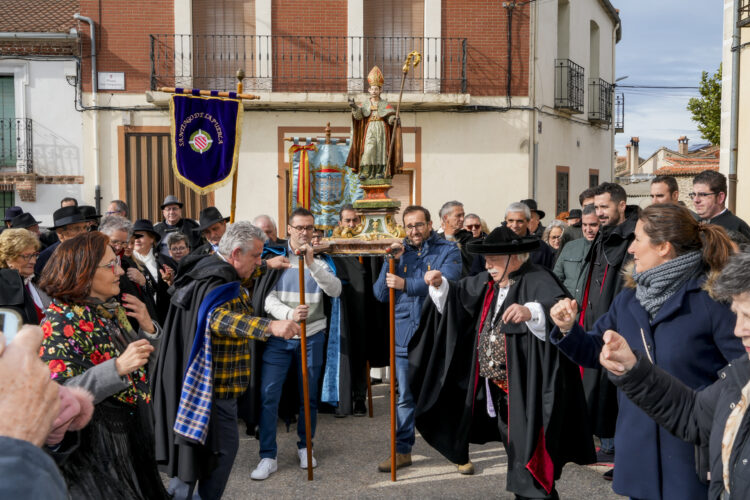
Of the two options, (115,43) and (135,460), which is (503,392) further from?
(115,43)

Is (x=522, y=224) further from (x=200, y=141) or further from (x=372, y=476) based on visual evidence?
(x=200, y=141)

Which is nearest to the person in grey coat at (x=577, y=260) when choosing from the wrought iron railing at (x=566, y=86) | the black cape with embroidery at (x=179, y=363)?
the black cape with embroidery at (x=179, y=363)

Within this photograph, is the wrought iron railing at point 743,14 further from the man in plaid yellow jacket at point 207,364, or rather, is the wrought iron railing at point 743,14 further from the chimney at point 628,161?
the chimney at point 628,161

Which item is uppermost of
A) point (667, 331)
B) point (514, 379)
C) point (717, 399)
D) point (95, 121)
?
point (95, 121)

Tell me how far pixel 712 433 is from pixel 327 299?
3985 mm

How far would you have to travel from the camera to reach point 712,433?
239cm

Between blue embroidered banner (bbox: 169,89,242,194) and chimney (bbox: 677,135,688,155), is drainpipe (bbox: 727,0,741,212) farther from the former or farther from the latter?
chimney (bbox: 677,135,688,155)

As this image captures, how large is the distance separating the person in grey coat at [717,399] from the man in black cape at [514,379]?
52.7 inches

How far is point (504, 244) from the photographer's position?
Answer: 14.2 feet

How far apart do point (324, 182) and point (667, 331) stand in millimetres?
5299

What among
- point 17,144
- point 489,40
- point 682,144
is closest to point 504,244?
point 489,40

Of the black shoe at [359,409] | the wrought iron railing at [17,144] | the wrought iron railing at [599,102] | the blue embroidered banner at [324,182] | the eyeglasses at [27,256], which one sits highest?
the wrought iron railing at [599,102]

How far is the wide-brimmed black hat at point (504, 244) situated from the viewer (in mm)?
4332

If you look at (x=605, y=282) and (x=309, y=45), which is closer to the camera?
(x=605, y=282)
